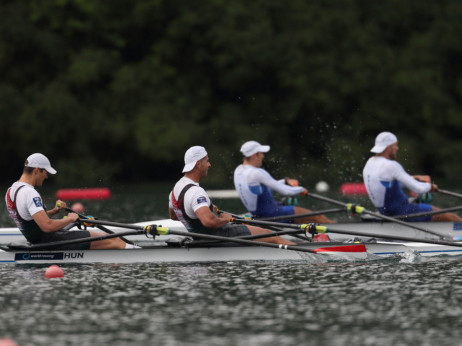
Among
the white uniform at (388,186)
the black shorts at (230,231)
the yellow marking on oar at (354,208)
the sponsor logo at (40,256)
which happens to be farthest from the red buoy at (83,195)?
the black shorts at (230,231)

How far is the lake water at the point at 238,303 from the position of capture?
8430 millimetres

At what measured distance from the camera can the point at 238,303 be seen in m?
9.88

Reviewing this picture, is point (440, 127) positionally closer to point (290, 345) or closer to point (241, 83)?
point (241, 83)

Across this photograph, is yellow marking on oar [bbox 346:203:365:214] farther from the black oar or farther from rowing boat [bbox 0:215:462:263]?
the black oar

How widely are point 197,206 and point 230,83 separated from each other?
89.5 ft

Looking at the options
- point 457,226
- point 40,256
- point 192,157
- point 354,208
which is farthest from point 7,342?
point 457,226

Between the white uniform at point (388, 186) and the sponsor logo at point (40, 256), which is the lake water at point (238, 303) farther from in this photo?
the white uniform at point (388, 186)

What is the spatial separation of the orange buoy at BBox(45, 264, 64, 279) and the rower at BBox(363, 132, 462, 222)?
18.0ft

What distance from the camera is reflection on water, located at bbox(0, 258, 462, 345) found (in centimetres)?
843

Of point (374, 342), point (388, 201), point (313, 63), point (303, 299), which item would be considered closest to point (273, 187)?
Answer: point (388, 201)

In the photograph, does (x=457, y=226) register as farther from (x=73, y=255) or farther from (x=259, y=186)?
(x=73, y=255)

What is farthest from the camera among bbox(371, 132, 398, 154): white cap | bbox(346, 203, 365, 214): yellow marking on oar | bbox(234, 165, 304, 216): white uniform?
bbox(371, 132, 398, 154): white cap

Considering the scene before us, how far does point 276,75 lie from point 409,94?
495 cm

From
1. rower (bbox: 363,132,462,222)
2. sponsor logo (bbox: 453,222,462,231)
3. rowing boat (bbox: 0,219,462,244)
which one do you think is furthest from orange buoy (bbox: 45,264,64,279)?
sponsor logo (bbox: 453,222,462,231)
